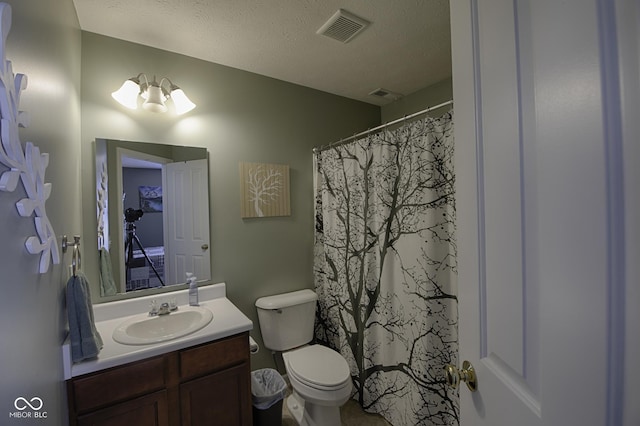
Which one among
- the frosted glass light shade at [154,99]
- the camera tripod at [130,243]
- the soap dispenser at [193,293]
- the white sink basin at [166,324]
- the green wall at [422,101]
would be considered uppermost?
→ the green wall at [422,101]

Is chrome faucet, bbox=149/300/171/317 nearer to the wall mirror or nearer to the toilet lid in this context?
the wall mirror

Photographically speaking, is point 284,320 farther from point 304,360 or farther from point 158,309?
point 158,309

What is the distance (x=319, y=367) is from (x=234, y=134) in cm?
168

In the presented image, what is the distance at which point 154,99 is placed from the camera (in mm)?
1562

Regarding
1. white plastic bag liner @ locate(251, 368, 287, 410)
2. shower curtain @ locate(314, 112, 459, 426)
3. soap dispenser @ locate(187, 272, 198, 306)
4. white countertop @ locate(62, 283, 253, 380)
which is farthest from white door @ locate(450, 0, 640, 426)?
soap dispenser @ locate(187, 272, 198, 306)

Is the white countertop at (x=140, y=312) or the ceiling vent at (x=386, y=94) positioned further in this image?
the ceiling vent at (x=386, y=94)

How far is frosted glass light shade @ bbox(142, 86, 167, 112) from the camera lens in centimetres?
156

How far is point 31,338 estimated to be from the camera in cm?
70

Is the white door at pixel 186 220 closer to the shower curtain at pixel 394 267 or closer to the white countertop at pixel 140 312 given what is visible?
the white countertop at pixel 140 312

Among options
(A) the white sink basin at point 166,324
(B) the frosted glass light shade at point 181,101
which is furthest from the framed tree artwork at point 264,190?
(A) the white sink basin at point 166,324

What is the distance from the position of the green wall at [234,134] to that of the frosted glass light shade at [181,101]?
10 centimetres

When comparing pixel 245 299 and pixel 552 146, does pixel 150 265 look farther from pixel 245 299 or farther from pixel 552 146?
pixel 552 146

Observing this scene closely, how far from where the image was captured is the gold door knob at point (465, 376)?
2.19 ft

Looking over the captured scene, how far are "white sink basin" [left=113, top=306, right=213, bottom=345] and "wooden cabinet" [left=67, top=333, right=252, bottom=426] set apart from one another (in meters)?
0.16
